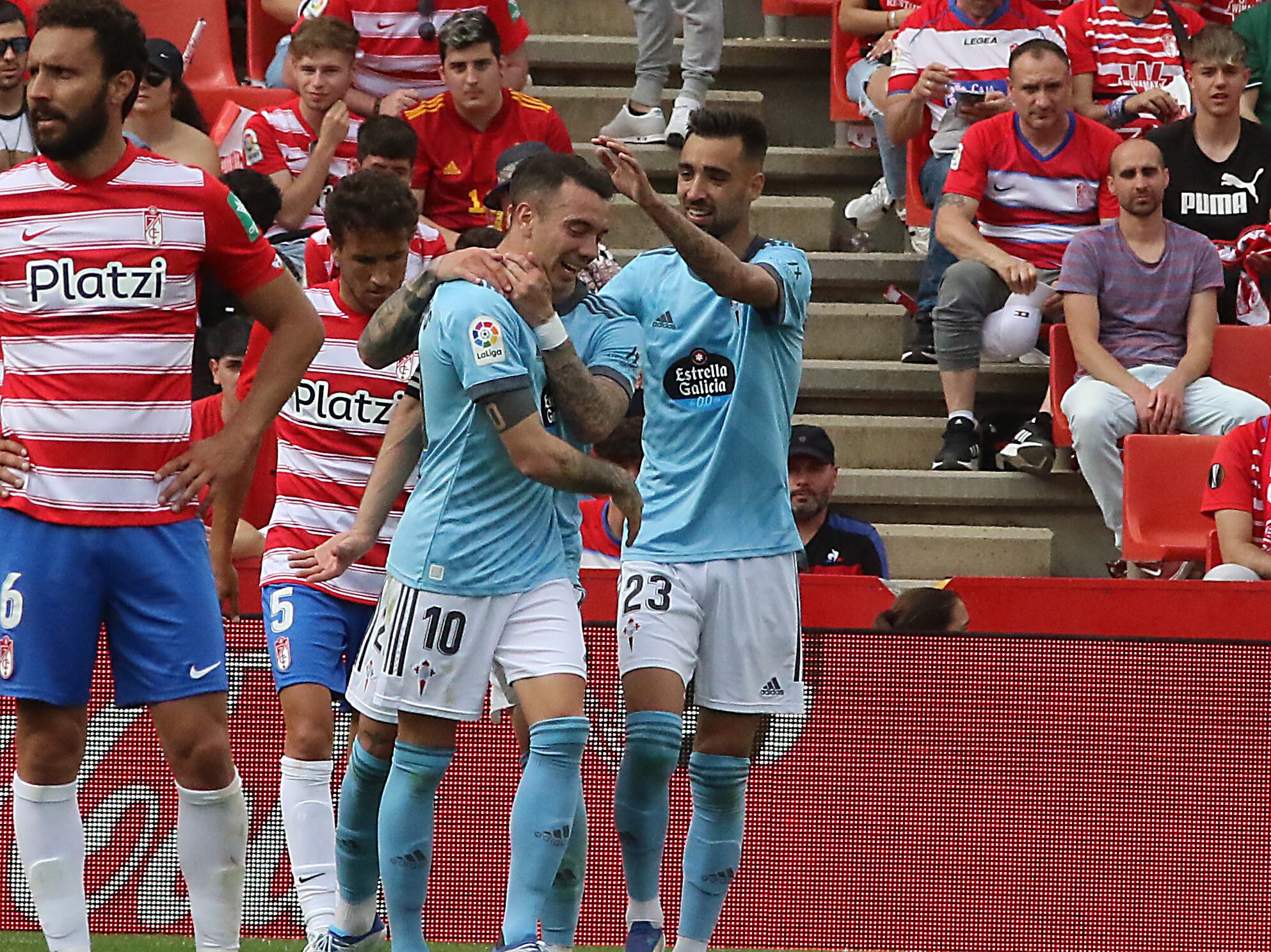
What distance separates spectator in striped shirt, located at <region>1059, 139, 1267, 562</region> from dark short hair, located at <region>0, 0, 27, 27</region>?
5173 millimetres

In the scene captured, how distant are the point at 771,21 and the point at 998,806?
736cm

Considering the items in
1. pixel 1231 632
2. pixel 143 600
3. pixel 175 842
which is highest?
pixel 143 600

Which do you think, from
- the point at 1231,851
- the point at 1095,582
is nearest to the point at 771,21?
the point at 1095,582

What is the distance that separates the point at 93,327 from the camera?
481cm

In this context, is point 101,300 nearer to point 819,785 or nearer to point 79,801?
point 79,801

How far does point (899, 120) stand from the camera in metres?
10.6

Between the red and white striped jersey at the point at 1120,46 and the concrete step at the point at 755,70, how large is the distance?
183 cm

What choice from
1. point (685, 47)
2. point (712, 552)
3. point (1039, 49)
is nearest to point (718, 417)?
point (712, 552)

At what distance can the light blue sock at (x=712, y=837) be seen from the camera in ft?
18.8

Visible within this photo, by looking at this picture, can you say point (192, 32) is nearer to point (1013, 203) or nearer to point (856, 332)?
point (856, 332)

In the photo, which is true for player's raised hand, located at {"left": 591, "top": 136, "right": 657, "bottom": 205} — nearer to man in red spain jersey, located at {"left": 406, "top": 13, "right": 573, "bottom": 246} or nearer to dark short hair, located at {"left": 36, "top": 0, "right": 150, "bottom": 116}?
dark short hair, located at {"left": 36, "top": 0, "right": 150, "bottom": 116}

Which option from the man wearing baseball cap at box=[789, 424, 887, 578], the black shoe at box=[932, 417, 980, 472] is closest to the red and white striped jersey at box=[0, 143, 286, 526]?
the man wearing baseball cap at box=[789, 424, 887, 578]

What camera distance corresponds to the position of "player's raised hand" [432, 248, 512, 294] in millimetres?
5062

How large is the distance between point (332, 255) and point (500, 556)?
2054 mm
